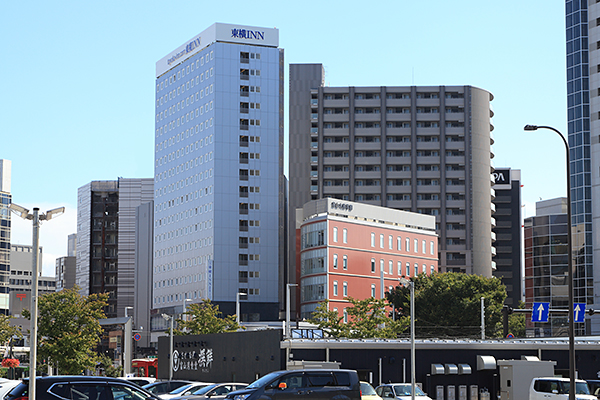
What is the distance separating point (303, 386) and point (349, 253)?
87.2m

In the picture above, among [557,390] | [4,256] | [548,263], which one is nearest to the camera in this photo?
[557,390]

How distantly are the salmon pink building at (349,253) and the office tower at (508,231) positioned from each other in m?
44.7

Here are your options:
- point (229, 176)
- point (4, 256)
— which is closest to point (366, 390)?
point (229, 176)

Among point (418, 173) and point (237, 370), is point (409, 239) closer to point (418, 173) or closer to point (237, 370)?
point (418, 173)

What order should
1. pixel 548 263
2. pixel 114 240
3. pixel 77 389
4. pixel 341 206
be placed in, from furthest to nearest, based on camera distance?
pixel 114 240
pixel 548 263
pixel 341 206
pixel 77 389

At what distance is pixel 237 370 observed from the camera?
53.0 metres

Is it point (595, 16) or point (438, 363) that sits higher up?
point (595, 16)

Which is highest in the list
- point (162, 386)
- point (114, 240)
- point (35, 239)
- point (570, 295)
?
point (114, 240)

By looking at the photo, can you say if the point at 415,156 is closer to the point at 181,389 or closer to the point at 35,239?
the point at 181,389

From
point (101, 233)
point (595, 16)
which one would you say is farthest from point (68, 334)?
point (101, 233)

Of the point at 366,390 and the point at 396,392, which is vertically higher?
the point at 366,390

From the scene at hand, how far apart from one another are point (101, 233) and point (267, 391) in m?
175

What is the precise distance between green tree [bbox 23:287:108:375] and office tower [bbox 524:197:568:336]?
7279cm

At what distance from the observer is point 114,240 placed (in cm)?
19675
